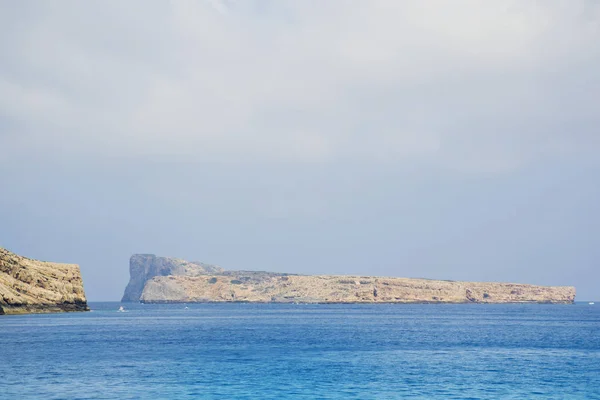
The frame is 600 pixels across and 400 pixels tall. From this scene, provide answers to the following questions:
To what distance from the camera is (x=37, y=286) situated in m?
170

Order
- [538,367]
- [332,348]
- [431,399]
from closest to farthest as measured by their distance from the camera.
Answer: [431,399], [538,367], [332,348]

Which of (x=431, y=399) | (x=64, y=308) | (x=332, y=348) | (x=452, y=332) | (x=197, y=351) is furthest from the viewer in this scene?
(x=64, y=308)

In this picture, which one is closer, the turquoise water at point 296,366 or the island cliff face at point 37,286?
the turquoise water at point 296,366

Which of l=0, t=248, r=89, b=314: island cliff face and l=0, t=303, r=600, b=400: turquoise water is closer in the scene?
l=0, t=303, r=600, b=400: turquoise water

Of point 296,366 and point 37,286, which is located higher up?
point 37,286

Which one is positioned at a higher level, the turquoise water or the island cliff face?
the island cliff face

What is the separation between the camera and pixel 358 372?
6575 cm

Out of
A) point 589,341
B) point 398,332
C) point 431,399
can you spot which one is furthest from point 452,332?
point 431,399

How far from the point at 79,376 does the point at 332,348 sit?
38579 millimetres

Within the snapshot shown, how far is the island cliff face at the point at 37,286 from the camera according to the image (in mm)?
159625

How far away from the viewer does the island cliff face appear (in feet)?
524

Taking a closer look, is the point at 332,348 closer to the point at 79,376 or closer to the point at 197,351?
the point at 197,351

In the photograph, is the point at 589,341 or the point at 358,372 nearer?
the point at 358,372

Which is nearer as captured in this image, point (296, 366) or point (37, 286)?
point (296, 366)
